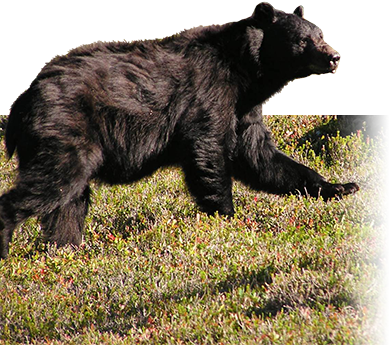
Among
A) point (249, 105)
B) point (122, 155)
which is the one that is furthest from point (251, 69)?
point (122, 155)

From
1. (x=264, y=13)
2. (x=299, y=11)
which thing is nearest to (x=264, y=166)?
(x=264, y=13)

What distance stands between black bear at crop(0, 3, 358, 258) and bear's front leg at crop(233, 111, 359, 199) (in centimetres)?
1

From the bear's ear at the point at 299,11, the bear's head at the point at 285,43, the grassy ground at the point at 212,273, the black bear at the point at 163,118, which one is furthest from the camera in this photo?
the bear's ear at the point at 299,11

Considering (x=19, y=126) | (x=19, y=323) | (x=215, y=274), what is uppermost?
(x=19, y=126)

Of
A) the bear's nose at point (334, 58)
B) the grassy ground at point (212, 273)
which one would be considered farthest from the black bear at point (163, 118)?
the grassy ground at point (212, 273)

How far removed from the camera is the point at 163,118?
6.44 m

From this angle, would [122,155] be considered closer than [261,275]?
No

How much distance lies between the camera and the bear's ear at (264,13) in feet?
22.2

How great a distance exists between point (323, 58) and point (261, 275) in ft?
9.59

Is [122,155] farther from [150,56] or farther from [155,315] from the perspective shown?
[155,315]

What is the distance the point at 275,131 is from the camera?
9.30 m

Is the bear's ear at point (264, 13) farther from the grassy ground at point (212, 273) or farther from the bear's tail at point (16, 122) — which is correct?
the bear's tail at point (16, 122)

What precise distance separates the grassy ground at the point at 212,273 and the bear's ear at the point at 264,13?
2.10 meters

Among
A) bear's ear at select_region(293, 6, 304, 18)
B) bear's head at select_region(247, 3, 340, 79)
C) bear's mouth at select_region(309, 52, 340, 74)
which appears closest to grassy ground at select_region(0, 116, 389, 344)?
bear's mouth at select_region(309, 52, 340, 74)
